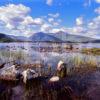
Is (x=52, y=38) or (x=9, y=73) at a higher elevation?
(x=52, y=38)

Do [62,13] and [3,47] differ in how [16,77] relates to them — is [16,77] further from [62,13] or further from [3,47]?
[62,13]

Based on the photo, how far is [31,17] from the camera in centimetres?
343

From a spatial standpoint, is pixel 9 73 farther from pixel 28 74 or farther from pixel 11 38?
pixel 11 38

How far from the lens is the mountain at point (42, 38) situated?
342 cm

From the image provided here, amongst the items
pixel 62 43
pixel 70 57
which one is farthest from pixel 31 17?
pixel 70 57

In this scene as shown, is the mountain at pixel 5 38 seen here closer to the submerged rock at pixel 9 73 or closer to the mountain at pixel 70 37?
the submerged rock at pixel 9 73

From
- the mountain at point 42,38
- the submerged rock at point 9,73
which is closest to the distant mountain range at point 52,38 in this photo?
the mountain at point 42,38

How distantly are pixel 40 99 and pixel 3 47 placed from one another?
2.92 feet

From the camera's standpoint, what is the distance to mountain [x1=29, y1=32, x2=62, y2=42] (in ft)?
11.2

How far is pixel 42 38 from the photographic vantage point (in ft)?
11.3

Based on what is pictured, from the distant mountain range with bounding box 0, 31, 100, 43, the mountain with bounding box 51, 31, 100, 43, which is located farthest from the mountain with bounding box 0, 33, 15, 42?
the mountain with bounding box 51, 31, 100, 43

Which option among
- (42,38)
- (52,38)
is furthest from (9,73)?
(52,38)

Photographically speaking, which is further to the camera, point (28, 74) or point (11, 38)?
point (11, 38)

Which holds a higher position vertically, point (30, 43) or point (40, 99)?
point (30, 43)
